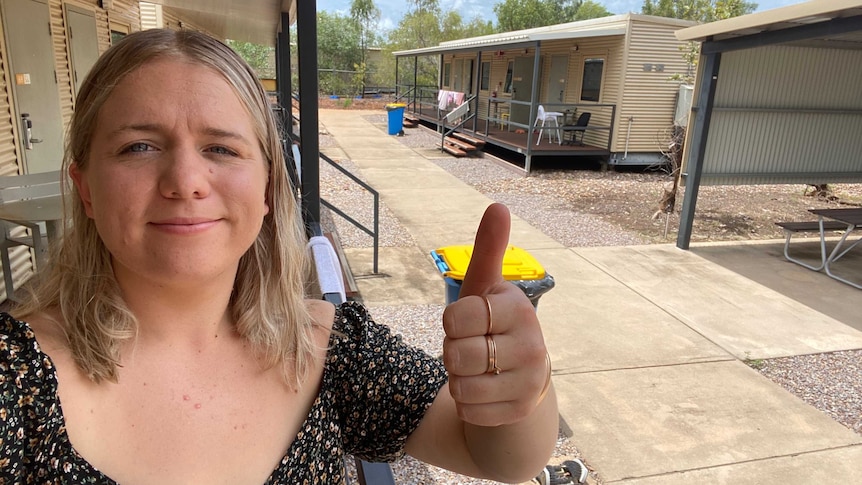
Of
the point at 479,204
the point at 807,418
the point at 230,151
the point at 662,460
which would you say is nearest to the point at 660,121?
the point at 479,204

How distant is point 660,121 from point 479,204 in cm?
568

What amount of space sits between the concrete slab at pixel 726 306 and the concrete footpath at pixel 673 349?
16 mm

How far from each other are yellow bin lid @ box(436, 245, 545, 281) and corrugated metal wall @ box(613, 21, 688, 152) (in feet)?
32.2

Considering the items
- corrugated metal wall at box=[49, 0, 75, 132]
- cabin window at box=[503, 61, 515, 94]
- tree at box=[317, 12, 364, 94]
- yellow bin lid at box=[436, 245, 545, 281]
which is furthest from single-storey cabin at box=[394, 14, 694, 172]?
tree at box=[317, 12, 364, 94]

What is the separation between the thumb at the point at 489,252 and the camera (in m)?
0.91

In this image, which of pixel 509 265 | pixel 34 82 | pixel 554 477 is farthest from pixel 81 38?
pixel 554 477

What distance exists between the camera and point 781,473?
3020 millimetres

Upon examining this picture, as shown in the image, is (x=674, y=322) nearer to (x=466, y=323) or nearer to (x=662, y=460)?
(x=662, y=460)

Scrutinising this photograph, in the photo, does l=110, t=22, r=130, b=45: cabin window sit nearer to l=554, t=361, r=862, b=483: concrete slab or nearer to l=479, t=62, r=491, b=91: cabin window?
l=554, t=361, r=862, b=483: concrete slab

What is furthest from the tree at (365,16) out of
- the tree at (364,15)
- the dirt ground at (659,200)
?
the dirt ground at (659,200)

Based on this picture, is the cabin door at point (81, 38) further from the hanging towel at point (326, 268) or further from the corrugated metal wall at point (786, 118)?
the corrugated metal wall at point (786, 118)

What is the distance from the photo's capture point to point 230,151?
3.32ft

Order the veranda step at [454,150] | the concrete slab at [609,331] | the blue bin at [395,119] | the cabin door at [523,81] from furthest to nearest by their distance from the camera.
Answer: the blue bin at [395,119] < the cabin door at [523,81] < the veranda step at [454,150] < the concrete slab at [609,331]

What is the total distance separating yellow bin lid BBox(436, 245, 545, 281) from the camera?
10.2ft
